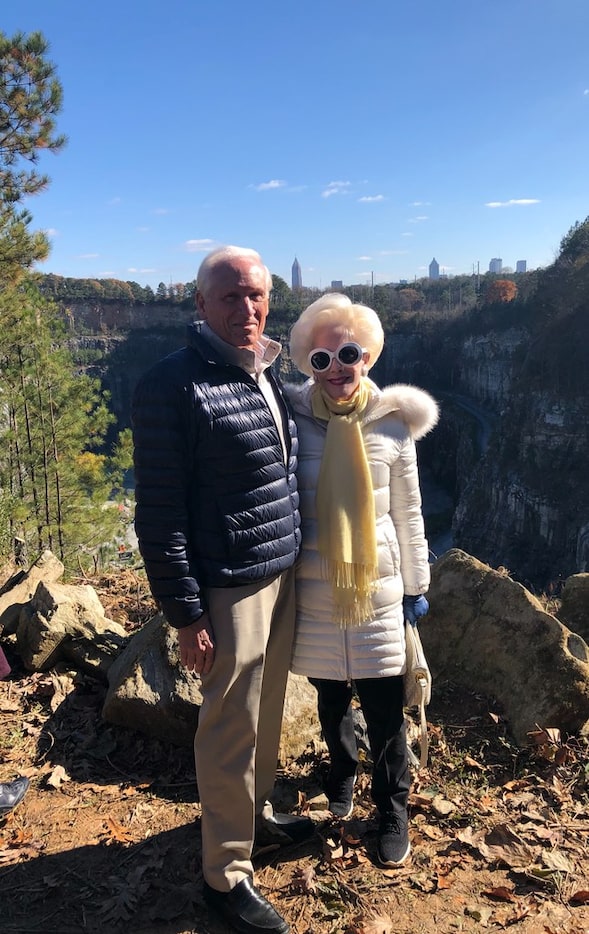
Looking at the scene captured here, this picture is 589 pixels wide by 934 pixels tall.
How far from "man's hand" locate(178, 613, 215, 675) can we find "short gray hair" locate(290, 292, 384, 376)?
98cm

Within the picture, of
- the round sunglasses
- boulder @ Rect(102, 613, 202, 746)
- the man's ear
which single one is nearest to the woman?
the round sunglasses

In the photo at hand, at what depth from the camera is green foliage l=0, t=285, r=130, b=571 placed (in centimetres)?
1195

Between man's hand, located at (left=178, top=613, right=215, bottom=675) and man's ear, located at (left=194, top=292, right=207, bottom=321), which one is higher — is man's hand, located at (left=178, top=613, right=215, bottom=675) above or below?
below

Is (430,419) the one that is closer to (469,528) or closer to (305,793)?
(305,793)

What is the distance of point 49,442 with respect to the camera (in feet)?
44.2

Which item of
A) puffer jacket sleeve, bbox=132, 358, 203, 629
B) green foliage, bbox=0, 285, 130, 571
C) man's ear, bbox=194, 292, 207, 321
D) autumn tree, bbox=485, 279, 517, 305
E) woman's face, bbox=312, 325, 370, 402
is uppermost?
autumn tree, bbox=485, 279, 517, 305

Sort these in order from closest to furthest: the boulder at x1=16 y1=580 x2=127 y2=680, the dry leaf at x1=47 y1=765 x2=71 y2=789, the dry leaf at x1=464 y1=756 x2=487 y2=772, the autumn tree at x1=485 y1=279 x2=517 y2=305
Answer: the dry leaf at x1=47 y1=765 x2=71 y2=789 → the dry leaf at x1=464 y1=756 x2=487 y2=772 → the boulder at x1=16 y1=580 x2=127 y2=680 → the autumn tree at x1=485 y1=279 x2=517 y2=305

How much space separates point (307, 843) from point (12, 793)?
1246mm

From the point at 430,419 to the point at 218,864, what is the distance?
1724 millimetres

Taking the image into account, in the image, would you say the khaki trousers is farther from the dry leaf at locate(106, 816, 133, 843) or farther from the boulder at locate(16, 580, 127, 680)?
the boulder at locate(16, 580, 127, 680)

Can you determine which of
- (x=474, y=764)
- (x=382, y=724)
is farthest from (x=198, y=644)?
(x=474, y=764)

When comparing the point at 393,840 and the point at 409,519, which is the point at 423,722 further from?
the point at 409,519

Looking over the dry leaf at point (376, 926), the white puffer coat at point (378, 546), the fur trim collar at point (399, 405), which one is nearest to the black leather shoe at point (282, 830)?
the dry leaf at point (376, 926)

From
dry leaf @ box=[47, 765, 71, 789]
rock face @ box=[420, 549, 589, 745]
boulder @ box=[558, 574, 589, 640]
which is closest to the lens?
dry leaf @ box=[47, 765, 71, 789]
